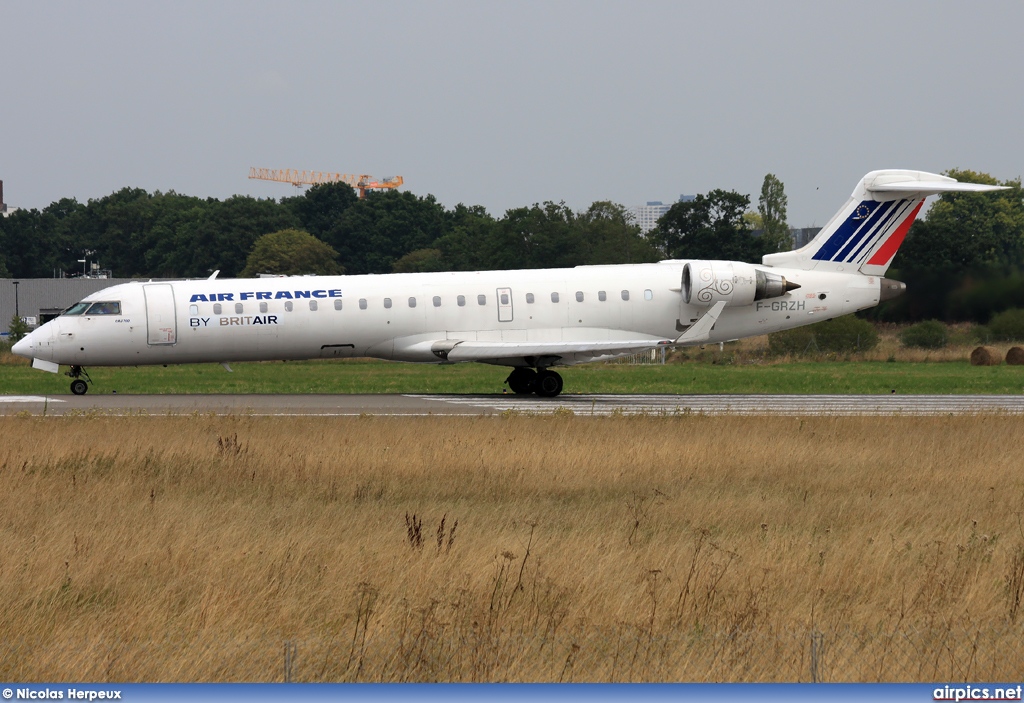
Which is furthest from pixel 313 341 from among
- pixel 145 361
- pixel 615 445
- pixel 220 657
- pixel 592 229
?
pixel 592 229

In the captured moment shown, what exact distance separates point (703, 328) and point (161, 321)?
42.2ft

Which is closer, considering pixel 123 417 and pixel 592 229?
pixel 123 417

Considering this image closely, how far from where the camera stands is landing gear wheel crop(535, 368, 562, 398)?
30297 mm

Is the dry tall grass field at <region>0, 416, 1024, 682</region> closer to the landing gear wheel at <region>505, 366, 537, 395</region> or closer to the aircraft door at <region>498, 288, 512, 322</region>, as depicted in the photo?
the aircraft door at <region>498, 288, 512, 322</region>

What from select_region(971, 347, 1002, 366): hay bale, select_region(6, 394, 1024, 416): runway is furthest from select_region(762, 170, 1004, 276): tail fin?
select_region(971, 347, 1002, 366): hay bale

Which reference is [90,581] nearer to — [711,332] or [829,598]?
[829,598]

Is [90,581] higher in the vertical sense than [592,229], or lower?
lower

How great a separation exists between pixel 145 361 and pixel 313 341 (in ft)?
13.3

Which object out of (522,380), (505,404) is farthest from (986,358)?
(505,404)

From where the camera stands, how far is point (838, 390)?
3428cm

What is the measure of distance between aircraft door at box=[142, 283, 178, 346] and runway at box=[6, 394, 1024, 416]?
148cm

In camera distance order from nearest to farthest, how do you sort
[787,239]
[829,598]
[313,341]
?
[829,598], [313,341], [787,239]

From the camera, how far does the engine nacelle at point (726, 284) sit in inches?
1180

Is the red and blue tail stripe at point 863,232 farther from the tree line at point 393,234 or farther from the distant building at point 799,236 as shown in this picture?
the distant building at point 799,236
